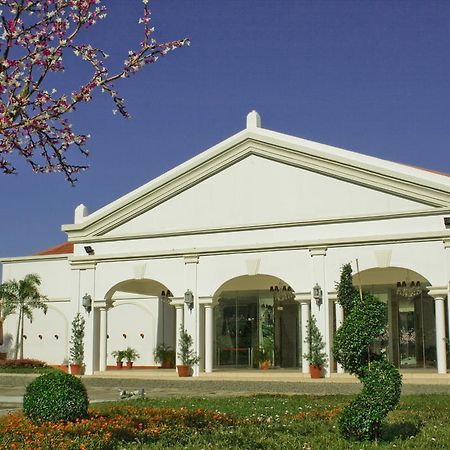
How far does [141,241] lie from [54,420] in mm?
16253

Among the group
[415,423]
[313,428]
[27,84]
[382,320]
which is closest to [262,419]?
[313,428]

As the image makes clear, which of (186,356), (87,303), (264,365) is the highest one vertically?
(87,303)

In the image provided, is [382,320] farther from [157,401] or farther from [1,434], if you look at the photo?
[157,401]

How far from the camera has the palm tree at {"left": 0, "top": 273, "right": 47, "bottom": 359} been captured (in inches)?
1409

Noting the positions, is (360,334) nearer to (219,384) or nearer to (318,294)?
(318,294)

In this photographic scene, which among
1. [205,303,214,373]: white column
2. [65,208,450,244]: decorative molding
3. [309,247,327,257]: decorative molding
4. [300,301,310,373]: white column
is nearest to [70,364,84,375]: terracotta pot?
[65,208,450,244]: decorative molding

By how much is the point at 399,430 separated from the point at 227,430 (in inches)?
111

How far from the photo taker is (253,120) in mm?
26656

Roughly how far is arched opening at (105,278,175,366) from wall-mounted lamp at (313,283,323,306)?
11.7m

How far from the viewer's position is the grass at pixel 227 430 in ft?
35.1

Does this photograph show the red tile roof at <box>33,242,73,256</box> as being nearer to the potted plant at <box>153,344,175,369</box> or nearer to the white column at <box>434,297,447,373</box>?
the potted plant at <box>153,344,175,369</box>

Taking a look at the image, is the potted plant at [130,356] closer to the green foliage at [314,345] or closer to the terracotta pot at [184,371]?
the terracotta pot at [184,371]

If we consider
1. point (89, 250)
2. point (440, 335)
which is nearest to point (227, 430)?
point (440, 335)

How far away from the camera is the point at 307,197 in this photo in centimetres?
2528
